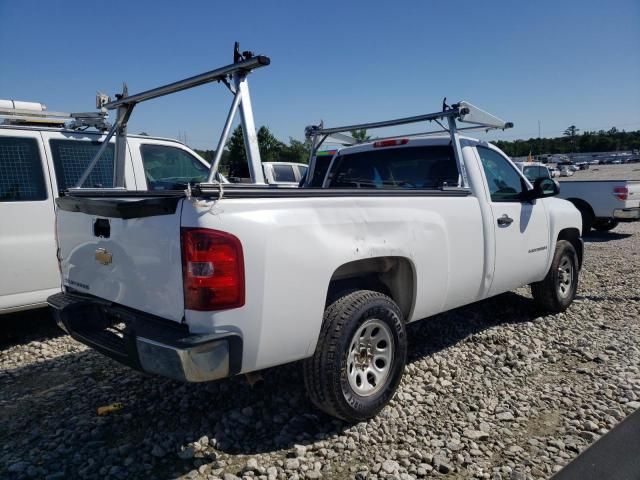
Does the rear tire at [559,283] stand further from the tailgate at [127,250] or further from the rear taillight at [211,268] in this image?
the tailgate at [127,250]

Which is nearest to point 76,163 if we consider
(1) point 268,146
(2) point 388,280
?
(2) point 388,280

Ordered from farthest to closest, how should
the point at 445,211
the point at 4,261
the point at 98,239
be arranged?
the point at 4,261 → the point at 445,211 → the point at 98,239

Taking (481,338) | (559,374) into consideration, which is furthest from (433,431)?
(481,338)

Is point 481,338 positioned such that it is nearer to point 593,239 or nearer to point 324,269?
point 324,269

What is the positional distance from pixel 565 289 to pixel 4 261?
228 inches

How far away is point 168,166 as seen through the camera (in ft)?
18.6

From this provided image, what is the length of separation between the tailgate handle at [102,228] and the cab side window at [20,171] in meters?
2.17

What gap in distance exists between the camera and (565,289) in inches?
213

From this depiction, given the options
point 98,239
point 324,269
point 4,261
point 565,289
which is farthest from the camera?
point 565,289

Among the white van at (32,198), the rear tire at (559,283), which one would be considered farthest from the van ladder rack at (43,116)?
the rear tire at (559,283)

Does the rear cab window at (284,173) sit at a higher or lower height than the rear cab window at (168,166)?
lower

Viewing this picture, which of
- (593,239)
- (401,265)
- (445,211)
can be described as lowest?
(593,239)

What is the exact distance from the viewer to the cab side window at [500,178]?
4.31 metres

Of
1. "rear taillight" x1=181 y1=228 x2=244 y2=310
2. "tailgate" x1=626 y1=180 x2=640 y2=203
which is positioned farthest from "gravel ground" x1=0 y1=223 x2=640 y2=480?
"tailgate" x1=626 y1=180 x2=640 y2=203
